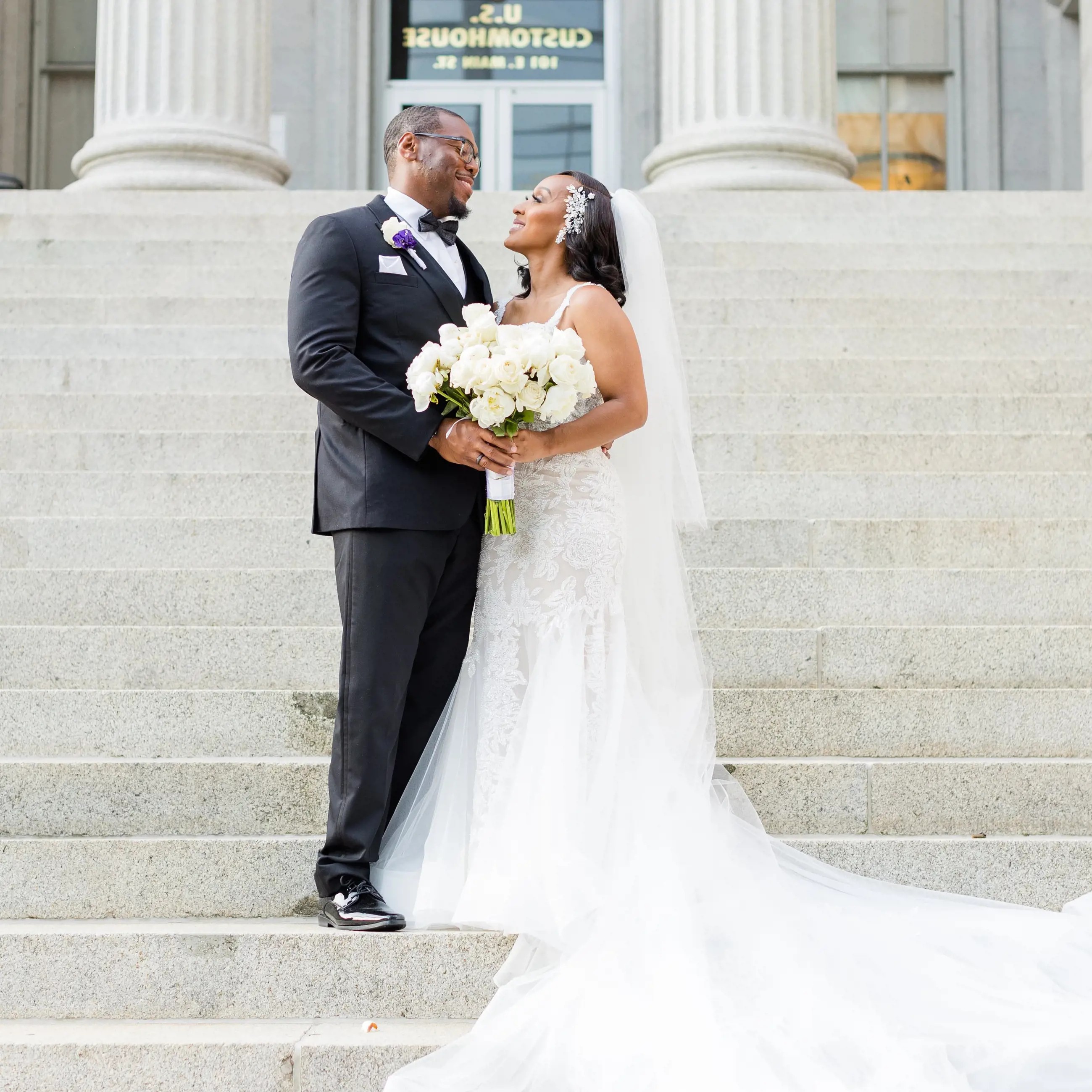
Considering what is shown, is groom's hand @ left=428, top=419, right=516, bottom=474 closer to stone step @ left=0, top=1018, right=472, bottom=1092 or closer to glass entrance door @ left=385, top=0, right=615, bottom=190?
stone step @ left=0, top=1018, right=472, bottom=1092

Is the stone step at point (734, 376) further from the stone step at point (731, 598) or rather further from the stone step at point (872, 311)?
the stone step at point (731, 598)

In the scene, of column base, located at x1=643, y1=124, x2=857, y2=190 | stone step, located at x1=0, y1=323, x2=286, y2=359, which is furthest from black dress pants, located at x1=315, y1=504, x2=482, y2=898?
column base, located at x1=643, y1=124, x2=857, y2=190

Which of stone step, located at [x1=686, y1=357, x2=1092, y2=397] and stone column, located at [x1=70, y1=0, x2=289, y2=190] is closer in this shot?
stone step, located at [x1=686, y1=357, x2=1092, y2=397]

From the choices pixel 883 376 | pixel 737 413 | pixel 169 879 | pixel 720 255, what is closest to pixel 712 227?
pixel 720 255

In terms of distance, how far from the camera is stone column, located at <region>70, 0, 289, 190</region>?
917 centimetres

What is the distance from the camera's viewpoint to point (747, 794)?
13.5 ft

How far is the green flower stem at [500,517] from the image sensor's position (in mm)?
3553

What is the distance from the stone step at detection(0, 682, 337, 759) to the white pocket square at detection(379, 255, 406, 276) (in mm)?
1414

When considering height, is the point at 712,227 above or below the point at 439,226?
above

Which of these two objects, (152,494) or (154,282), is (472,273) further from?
(154,282)

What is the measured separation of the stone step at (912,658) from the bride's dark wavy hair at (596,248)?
58.6 inches

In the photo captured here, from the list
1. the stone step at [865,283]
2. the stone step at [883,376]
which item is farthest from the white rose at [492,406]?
the stone step at [865,283]

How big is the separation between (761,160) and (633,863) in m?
6.95

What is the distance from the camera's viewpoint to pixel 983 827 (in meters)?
4.09
